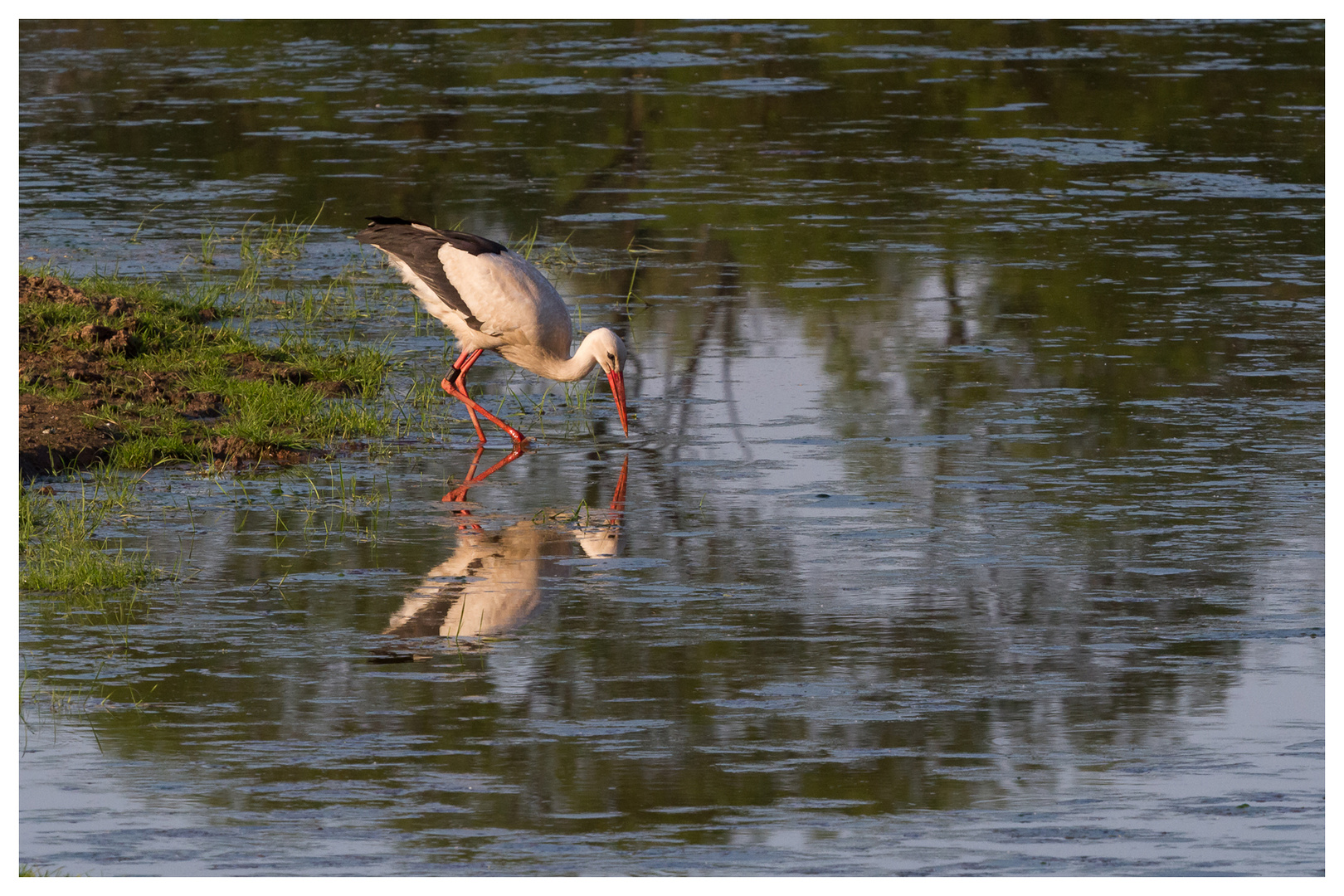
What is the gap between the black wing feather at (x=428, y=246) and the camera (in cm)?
1098

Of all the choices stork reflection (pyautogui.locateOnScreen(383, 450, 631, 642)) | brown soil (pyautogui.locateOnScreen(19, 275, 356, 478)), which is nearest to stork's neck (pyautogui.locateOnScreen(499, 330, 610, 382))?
brown soil (pyautogui.locateOnScreen(19, 275, 356, 478))

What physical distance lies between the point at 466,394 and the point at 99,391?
204cm

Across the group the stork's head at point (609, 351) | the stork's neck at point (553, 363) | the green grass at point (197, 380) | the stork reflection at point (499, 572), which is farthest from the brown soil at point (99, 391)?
the stork reflection at point (499, 572)

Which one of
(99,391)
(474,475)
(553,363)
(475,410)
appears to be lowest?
(474,475)

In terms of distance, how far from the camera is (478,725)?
6.43 metres

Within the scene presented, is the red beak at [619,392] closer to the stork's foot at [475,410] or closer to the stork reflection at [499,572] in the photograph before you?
the stork's foot at [475,410]

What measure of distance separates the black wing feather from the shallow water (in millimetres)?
827

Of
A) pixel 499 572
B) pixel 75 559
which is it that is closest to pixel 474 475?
pixel 499 572

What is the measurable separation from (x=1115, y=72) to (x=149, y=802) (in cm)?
2067

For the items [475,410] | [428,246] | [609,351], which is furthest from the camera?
[428,246]

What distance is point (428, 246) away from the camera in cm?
1119

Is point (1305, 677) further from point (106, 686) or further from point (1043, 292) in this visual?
point (1043, 292)

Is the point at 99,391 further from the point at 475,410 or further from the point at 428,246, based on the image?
the point at 475,410

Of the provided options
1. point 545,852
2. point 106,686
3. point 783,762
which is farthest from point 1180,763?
point 106,686
